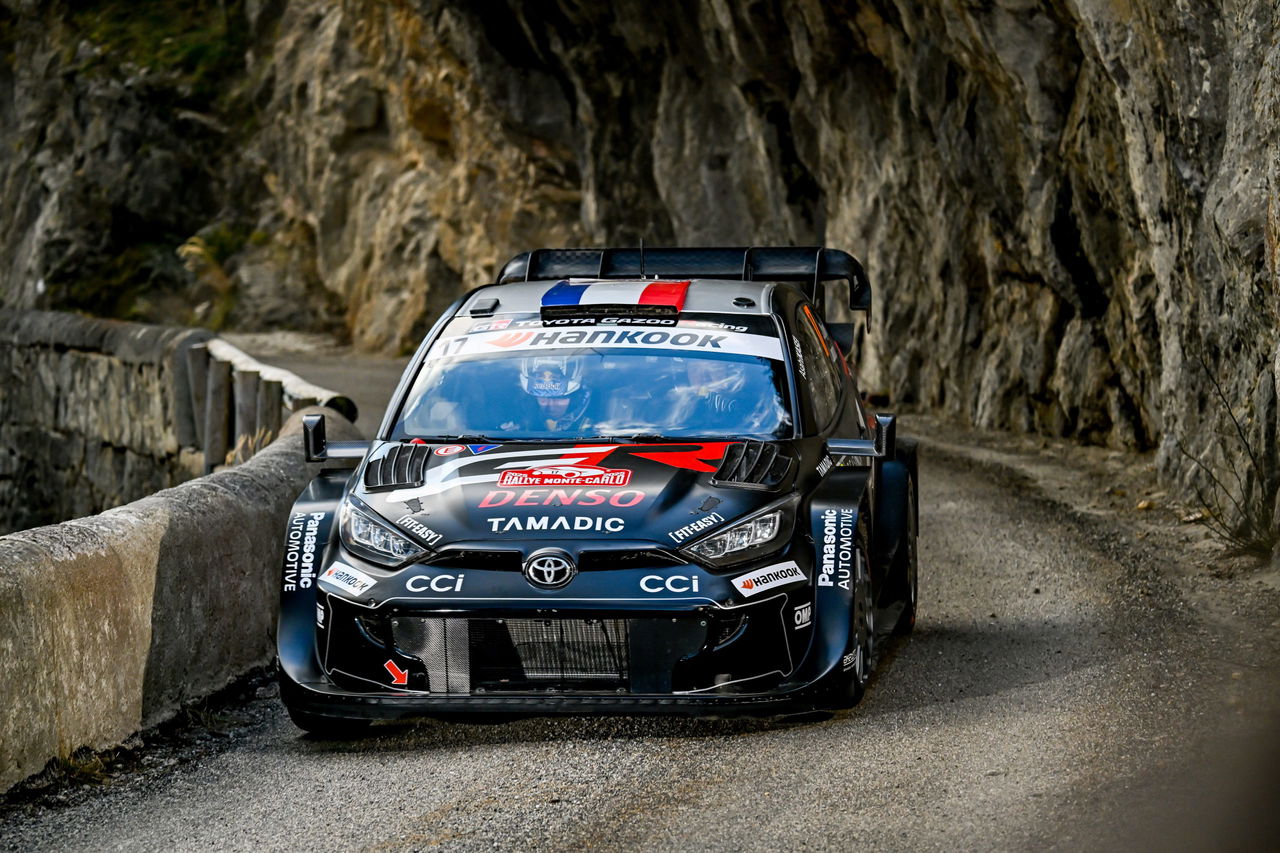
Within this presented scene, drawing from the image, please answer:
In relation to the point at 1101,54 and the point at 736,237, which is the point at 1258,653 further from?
the point at 736,237

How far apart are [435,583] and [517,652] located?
14.6 inches

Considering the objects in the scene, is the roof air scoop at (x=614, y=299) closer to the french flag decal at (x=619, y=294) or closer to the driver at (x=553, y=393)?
the french flag decal at (x=619, y=294)

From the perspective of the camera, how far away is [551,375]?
23.1ft

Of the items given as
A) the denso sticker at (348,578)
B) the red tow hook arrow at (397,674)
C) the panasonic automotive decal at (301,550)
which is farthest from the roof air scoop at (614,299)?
the red tow hook arrow at (397,674)

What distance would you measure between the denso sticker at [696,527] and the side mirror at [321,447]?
159 centimetres

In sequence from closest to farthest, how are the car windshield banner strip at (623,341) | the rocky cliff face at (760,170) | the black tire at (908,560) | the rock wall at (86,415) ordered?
the car windshield banner strip at (623,341) < the black tire at (908,560) < the rocky cliff face at (760,170) < the rock wall at (86,415)

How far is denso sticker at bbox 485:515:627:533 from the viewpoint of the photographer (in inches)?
232

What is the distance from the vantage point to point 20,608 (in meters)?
5.70

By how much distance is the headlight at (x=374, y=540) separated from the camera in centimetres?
601

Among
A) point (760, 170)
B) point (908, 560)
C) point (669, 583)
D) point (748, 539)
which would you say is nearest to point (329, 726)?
point (669, 583)

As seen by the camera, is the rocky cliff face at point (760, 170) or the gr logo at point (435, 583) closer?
the gr logo at point (435, 583)

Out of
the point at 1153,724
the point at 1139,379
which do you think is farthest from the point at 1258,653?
the point at 1139,379

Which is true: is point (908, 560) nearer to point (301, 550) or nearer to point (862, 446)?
point (862, 446)

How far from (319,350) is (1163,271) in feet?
96.5
